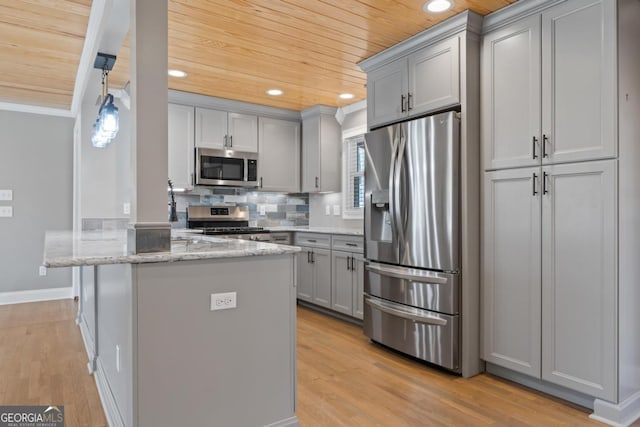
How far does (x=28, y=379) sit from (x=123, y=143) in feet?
7.95

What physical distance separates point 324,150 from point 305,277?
4.97ft

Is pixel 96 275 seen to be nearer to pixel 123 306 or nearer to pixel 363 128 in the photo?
pixel 123 306

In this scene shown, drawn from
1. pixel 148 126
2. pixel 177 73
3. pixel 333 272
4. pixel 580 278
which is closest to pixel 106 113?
pixel 177 73

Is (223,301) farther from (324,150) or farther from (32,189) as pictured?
(32,189)

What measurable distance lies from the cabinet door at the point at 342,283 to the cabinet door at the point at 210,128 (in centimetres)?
182

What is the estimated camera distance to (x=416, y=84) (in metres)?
3.00

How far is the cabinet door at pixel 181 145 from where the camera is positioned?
4.34 metres

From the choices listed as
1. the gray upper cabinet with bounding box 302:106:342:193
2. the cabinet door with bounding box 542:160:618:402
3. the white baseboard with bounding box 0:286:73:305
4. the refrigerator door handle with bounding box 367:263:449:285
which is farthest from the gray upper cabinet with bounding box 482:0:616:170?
the white baseboard with bounding box 0:286:73:305

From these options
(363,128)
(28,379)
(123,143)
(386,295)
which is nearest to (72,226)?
(123,143)

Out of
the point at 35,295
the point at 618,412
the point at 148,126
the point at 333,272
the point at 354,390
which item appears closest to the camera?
the point at 148,126

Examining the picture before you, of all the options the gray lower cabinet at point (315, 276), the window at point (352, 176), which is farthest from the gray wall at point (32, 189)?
the window at point (352, 176)

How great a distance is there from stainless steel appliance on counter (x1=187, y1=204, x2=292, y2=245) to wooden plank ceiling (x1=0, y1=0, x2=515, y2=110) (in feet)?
4.37

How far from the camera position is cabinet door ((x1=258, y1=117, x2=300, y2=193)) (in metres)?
4.96

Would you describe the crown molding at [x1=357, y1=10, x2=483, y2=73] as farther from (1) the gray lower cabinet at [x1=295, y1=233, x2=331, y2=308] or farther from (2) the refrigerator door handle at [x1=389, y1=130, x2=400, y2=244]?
(1) the gray lower cabinet at [x1=295, y1=233, x2=331, y2=308]
